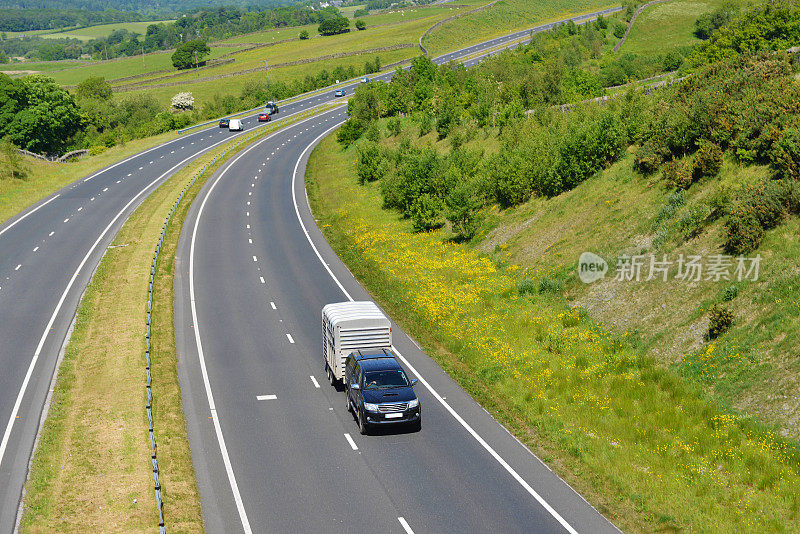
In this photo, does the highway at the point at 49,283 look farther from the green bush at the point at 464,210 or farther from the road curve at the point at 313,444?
the green bush at the point at 464,210

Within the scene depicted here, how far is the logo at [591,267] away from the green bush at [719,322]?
26.7ft

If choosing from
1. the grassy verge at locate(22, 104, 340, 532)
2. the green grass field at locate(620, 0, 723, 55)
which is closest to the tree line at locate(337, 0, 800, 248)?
the grassy verge at locate(22, 104, 340, 532)

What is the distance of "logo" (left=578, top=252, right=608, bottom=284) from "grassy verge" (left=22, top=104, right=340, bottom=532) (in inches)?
722

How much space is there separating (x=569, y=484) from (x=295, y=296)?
22022mm

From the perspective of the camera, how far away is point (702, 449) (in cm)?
2117

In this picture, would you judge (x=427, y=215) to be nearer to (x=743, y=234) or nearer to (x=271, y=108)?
(x=743, y=234)

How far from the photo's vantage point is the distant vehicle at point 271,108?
11912cm

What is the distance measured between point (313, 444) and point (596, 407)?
923 centimetres

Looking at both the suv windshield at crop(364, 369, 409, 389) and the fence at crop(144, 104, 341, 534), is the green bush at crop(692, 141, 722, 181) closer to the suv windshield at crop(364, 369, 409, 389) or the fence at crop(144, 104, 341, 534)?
the suv windshield at crop(364, 369, 409, 389)

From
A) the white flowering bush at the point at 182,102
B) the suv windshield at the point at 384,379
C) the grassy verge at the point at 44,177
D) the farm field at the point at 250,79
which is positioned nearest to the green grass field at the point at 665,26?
the farm field at the point at 250,79

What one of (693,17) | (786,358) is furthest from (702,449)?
(693,17)

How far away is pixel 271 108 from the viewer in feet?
400

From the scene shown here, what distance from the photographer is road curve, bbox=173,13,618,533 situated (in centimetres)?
1916

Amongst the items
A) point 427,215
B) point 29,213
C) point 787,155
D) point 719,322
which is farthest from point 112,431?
point 29,213
